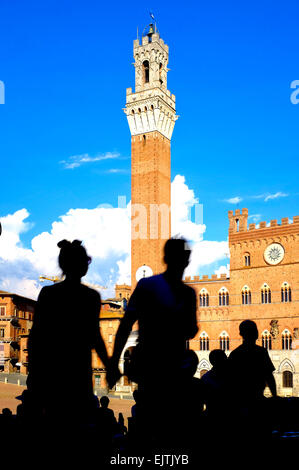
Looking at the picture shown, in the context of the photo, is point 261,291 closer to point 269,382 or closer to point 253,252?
point 253,252

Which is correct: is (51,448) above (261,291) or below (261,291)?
below

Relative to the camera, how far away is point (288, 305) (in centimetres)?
4547

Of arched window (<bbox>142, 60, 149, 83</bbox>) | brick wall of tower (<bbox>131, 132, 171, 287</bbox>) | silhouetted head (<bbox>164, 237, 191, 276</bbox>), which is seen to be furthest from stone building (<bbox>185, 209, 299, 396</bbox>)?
silhouetted head (<bbox>164, 237, 191, 276</bbox>)

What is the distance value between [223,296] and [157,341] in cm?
4584

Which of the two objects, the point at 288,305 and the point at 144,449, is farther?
the point at 288,305

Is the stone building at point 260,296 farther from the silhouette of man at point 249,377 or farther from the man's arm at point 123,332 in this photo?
the man's arm at point 123,332

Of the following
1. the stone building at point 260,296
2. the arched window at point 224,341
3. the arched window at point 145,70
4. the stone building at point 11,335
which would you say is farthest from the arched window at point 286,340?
the stone building at point 11,335

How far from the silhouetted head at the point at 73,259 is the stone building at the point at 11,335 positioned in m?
58.9

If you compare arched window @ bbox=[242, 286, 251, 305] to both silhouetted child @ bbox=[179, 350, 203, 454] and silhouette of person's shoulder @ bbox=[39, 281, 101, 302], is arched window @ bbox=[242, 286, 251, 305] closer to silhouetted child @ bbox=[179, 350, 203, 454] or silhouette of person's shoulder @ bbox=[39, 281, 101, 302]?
silhouetted child @ bbox=[179, 350, 203, 454]

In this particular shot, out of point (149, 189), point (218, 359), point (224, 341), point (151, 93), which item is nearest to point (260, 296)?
point (224, 341)

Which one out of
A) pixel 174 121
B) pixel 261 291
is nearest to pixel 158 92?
pixel 174 121

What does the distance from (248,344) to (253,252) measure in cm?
4295

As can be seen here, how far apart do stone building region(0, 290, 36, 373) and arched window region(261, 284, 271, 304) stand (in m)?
28.7

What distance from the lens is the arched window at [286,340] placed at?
4475 cm
